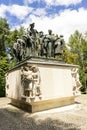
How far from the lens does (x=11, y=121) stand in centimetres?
727

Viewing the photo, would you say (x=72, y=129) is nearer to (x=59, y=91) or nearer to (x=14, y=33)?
(x=59, y=91)

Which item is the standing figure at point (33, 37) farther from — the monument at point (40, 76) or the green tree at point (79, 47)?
the green tree at point (79, 47)

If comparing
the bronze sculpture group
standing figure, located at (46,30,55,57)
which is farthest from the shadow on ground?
standing figure, located at (46,30,55,57)

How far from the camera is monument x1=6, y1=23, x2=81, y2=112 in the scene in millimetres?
8266

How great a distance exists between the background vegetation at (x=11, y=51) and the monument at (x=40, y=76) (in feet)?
29.7

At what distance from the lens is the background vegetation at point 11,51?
69.9 ft

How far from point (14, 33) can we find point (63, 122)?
19250 millimetres

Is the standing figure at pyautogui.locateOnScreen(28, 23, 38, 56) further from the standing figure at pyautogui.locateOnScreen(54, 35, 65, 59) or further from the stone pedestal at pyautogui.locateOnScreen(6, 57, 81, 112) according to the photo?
the standing figure at pyautogui.locateOnScreen(54, 35, 65, 59)

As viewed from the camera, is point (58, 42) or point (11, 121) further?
point (58, 42)

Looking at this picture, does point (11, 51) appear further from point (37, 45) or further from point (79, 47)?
point (37, 45)

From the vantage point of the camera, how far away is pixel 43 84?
8586 mm

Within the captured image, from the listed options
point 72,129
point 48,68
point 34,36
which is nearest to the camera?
point 72,129

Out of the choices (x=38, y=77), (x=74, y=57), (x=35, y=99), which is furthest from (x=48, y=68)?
(x=74, y=57)

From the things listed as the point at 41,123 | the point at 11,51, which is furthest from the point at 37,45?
the point at 11,51
